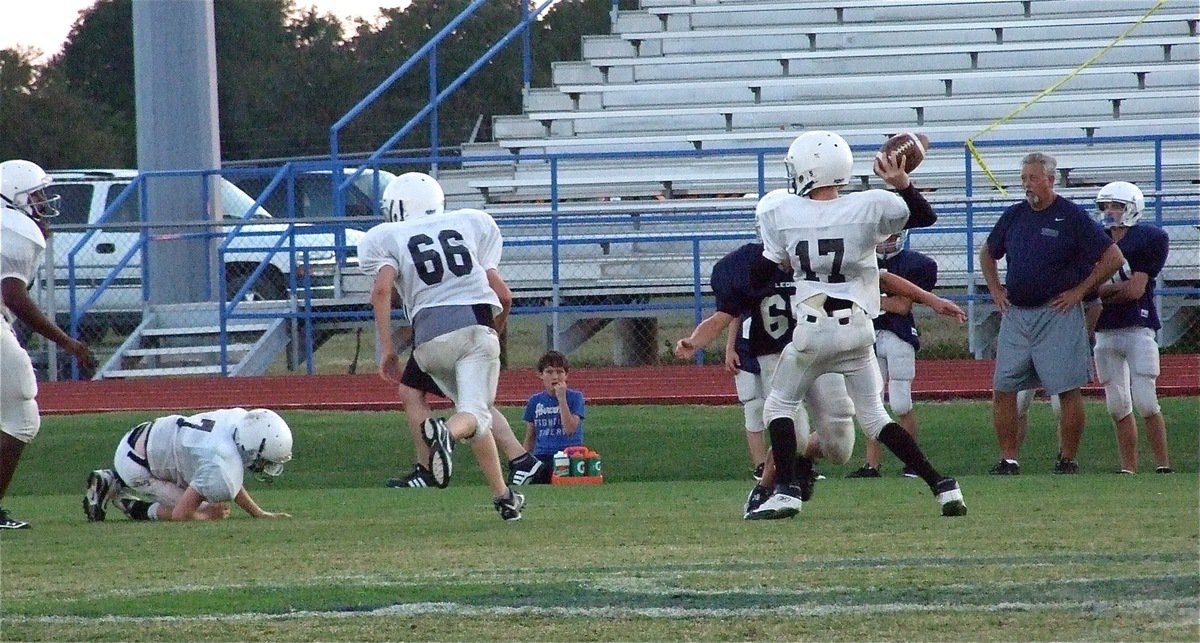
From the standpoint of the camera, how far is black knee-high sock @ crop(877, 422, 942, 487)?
7.26 m

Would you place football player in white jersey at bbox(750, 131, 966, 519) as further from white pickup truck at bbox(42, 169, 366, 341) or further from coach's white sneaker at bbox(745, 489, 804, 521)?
white pickup truck at bbox(42, 169, 366, 341)

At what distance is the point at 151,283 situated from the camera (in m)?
17.9

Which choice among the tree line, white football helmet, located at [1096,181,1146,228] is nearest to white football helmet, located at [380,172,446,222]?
white football helmet, located at [1096,181,1146,228]

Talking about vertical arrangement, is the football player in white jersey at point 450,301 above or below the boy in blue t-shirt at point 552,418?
above

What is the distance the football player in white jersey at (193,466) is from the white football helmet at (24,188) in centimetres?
A: 120

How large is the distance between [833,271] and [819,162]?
1.39 feet

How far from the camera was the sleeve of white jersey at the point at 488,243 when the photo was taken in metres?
7.86

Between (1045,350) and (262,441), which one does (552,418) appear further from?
(262,441)

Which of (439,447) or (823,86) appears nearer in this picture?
(439,447)

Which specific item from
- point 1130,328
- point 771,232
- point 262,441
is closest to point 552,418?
point 262,441

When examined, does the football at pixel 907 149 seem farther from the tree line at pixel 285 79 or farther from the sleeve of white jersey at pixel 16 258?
the tree line at pixel 285 79

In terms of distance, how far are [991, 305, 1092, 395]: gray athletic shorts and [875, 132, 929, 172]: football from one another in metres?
3.04

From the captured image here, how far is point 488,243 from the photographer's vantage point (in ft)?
25.9

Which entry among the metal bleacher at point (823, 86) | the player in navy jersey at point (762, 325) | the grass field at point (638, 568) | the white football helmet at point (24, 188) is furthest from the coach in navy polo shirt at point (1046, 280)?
the metal bleacher at point (823, 86)
